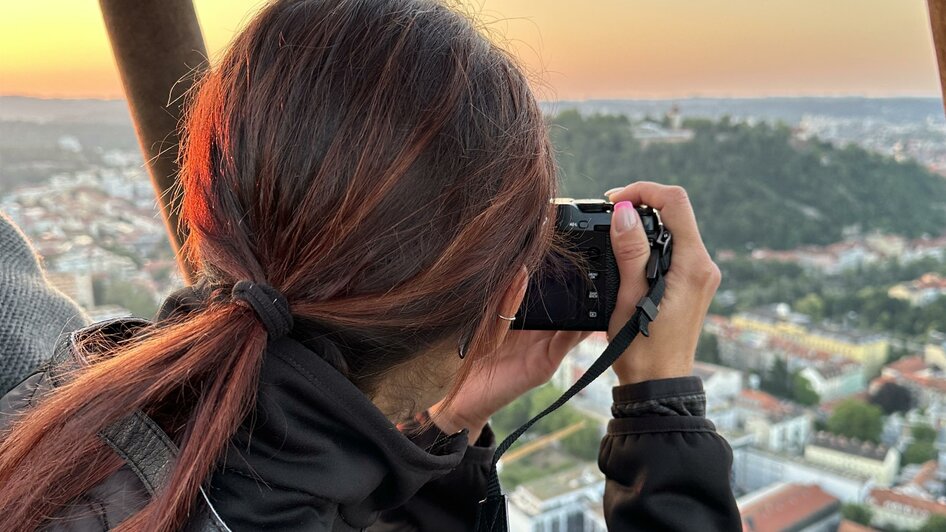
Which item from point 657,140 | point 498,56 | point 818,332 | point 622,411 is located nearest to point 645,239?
point 622,411

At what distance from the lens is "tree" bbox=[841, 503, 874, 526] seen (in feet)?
6.49

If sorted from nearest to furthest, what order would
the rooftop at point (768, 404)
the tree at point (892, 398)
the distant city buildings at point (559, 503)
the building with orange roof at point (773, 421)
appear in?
the distant city buildings at point (559, 503) → the tree at point (892, 398) → the building with orange roof at point (773, 421) → the rooftop at point (768, 404)

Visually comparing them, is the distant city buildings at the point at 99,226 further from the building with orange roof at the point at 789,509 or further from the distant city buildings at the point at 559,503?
the building with orange roof at the point at 789,509

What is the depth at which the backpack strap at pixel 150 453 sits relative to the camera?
0.42 meters

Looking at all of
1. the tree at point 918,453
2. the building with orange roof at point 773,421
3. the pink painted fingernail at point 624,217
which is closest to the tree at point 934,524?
the tree at point 918,453

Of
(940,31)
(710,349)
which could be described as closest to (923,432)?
(710,349)

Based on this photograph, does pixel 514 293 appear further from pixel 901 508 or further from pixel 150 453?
pixel 901 508

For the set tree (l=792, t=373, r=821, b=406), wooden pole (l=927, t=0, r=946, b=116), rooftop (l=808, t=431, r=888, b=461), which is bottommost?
tree (l=792, t=373, r=821, b=406)

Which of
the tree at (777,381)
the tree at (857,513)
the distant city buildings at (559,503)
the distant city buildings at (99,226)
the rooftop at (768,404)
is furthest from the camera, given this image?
the tree at (777,381)

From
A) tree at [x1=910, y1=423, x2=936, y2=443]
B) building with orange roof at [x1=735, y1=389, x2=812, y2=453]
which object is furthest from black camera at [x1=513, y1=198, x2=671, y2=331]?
building with orange roof at [x1=735, y1=389, x2=812, y2=453]

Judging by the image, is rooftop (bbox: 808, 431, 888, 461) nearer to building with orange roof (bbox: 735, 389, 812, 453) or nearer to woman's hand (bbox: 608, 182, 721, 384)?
building with orange roof (bbox: 735, 389, 812, 453)

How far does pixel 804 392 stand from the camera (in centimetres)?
303

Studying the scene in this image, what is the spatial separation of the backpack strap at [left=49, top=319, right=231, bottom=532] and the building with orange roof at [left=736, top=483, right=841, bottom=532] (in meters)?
1.80

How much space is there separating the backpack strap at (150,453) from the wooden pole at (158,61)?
1.27 feet
